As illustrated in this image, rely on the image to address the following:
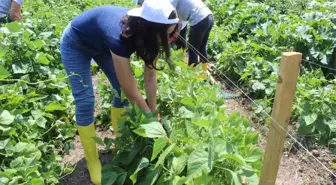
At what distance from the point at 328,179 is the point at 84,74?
6.83ft

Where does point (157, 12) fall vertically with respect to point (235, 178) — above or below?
above

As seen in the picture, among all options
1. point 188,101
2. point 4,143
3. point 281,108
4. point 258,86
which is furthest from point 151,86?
point 258,86

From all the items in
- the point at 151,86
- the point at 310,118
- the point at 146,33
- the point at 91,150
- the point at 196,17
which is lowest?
the point at 91,150

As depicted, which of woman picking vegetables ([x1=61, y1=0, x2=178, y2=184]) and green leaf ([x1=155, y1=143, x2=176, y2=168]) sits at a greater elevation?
woman picking vegetables ([x1=61, y1=0, x2=178, y2=184])

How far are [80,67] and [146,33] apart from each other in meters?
0.77

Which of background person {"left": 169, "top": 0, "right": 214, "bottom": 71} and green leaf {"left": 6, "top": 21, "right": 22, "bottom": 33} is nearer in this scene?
green leaf {"left": 6, "top": 21, "right": 22, "bottom": 33}

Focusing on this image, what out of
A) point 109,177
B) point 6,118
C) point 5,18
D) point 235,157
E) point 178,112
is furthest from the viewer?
point 5,18

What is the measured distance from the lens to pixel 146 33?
2053 mm

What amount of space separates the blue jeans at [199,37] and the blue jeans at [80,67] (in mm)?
1630

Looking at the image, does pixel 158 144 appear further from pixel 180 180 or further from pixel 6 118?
pixel 6 118

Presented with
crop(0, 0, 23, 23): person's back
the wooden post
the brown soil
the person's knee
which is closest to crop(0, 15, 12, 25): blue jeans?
crop(0, 0, 23, 23): person's back

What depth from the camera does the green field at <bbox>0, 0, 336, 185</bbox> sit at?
2.21 metres

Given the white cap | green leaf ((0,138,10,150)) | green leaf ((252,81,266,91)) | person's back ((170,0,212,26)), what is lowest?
green leaf ((252,81,266,91))

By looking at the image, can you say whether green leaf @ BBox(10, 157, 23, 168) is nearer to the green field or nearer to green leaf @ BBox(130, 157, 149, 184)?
the green field
